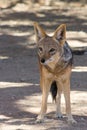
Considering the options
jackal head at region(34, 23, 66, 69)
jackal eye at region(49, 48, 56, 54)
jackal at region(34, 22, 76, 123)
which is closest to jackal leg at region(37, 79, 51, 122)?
jackal at region(34, 22, 76, 123)

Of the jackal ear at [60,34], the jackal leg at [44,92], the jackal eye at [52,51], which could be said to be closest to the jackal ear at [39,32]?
the jackal ear at [60,34]

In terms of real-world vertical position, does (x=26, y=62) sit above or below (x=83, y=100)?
below

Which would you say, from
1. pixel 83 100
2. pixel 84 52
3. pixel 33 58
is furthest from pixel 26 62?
pixel 83 100

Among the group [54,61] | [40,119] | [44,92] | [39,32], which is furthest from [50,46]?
[40,119]

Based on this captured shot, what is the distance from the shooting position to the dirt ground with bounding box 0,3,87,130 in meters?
7.30

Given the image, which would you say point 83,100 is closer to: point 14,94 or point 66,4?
point 14,94

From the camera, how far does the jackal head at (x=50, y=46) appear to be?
640cm

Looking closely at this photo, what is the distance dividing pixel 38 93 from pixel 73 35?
8.84 meters

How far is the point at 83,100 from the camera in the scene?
8898mm

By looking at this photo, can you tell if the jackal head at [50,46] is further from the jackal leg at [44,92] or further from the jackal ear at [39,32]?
the jackal leg at [44,92]

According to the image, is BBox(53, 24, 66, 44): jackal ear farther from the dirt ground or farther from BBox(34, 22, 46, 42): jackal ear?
the dirt ground

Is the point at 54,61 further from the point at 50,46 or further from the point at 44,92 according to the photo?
the point at 44,92

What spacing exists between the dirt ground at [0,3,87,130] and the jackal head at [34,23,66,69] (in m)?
0.87

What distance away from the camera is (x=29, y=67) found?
13406 mm
